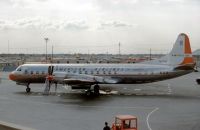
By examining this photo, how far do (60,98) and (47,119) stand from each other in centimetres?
1234

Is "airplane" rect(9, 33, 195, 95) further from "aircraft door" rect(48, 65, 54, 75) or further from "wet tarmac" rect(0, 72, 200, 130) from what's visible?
"wet tarmac" rect(0, 72, 200, 130)

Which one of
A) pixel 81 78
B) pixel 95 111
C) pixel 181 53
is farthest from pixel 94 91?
pixel 95 111

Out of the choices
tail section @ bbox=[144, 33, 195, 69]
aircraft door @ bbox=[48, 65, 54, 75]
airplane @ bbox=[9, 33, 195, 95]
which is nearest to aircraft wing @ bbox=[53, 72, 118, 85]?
airplane @ bbox=[9, 33, 195, 95]

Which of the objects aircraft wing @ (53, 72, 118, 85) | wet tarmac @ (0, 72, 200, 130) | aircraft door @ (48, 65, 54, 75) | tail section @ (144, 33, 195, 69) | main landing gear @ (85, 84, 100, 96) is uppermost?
tail section @ (144, 33, 195, 69)

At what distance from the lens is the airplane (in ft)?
130

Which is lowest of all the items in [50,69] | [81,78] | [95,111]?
[95,111]

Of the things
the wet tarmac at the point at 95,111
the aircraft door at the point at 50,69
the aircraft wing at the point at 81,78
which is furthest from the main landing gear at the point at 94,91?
the aircraft door at the point at 50,69

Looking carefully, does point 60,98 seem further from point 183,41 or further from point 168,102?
point 183,41

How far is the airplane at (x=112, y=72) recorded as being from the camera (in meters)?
39.7

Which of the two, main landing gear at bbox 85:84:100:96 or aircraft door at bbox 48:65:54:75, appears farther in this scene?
aircraft door at bbox 48:65:54:75

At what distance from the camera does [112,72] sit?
41.7 metres

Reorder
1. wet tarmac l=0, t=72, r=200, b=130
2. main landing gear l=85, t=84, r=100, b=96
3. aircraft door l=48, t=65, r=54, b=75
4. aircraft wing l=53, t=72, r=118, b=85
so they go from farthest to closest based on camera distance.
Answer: aircraft door l=48, t=65, r=54, b=75 < aircraft wing l=53, t=72, r=118, b=85 < main landing gear l=85, t=84, r=100, b=96 < wet tarmac l=0, t=72, r=200, b=130

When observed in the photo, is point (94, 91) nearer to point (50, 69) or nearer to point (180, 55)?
point (50, 69)

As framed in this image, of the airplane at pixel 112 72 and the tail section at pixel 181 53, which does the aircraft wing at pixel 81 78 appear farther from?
the tail section at pixel 181 53
